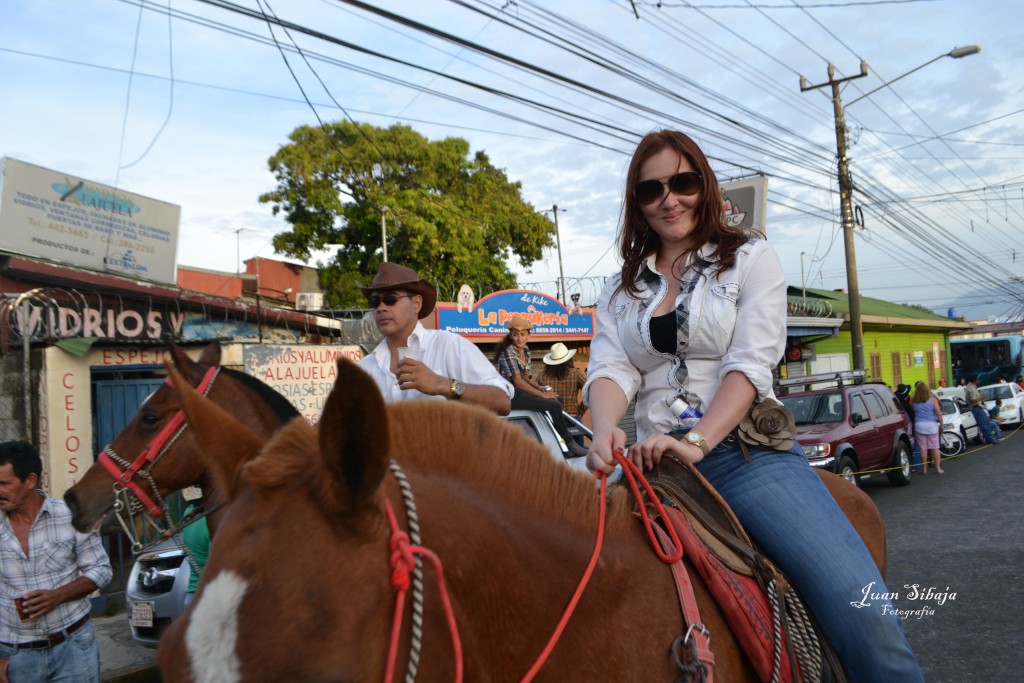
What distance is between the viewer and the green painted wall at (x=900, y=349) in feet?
93.8

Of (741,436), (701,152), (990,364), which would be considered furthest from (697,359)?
(990,364)

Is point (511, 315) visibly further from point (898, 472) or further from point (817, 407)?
point (898, 472)

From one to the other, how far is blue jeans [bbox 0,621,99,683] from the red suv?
9992 millimetres

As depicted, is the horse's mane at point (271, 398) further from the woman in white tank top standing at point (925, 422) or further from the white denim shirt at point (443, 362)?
the woman in white tank top standing at point (925, 422)

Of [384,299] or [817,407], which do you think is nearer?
[384,299]

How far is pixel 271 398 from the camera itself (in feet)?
12.7

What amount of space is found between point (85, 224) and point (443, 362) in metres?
8.30

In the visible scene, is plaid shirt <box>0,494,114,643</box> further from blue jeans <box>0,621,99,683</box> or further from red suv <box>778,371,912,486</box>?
red suv <box>778,371,912,486</box>

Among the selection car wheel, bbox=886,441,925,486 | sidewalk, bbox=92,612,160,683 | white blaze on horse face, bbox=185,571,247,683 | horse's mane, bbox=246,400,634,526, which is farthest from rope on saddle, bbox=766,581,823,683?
car wheel, bbox=886,441,925,486

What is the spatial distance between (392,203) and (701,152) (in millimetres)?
23686

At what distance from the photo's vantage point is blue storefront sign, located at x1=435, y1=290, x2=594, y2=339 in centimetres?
1577

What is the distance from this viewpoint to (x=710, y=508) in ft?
6.38

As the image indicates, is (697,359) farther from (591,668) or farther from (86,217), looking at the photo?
(86,217)

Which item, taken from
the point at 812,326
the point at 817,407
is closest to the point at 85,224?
the point at 817,407
